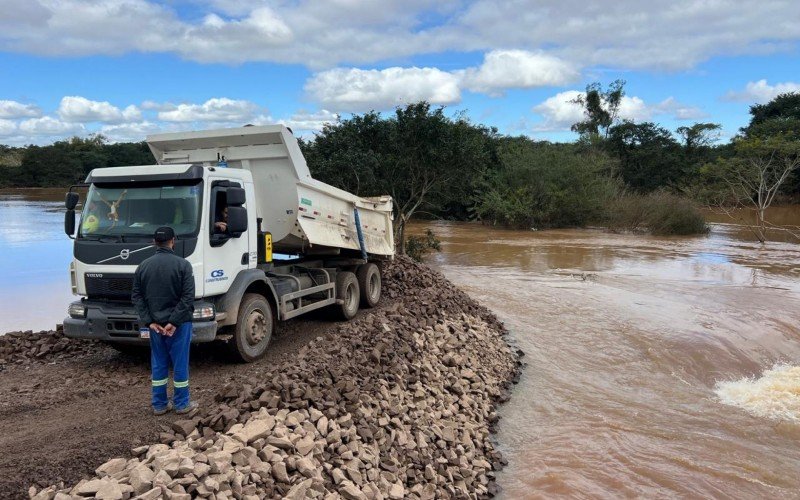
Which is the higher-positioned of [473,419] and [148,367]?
[148,367]

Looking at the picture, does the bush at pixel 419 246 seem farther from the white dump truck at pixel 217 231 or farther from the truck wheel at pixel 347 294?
the white dump truck at pixel 217 231

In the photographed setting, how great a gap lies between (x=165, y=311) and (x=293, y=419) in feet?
5.21

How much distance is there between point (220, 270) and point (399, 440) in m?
2.92

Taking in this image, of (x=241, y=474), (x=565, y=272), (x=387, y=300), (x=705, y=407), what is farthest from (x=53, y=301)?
(x=565, y=272)

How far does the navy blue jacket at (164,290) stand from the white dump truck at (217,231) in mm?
1087

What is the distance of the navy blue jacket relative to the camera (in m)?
5.26

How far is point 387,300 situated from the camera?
37.9 ft

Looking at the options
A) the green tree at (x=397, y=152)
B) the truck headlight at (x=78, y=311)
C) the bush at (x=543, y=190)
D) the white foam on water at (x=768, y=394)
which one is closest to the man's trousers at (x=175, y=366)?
the truck headlight at (x=78, y=311)

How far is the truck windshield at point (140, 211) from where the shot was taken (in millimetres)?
6539

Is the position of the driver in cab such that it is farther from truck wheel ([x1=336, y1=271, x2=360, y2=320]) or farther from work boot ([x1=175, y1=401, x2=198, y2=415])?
truck wheel ([x1=336, y1=271, x2=360, y2=320])

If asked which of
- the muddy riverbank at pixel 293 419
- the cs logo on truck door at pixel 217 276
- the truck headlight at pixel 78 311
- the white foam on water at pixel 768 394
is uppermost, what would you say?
the cs logo on truck door at pixel 217 276

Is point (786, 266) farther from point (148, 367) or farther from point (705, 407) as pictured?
point (148, 367)

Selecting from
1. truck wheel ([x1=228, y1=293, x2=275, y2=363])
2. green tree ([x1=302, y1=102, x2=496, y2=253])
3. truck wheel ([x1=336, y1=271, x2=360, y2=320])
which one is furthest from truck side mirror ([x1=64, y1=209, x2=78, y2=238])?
→ green tree ([x1=302, y1=102, x2=496, y2=253])

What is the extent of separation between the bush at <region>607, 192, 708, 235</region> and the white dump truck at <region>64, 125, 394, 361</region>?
30639 mm
